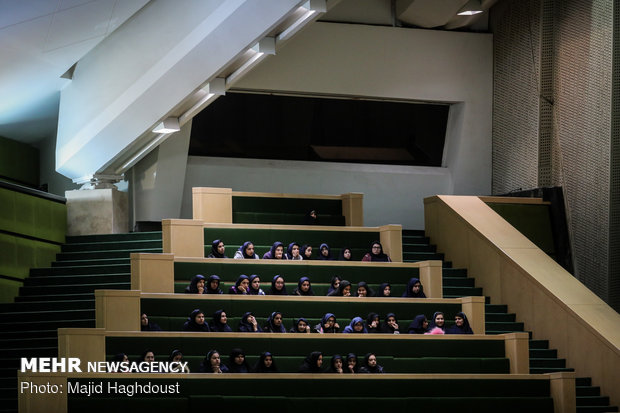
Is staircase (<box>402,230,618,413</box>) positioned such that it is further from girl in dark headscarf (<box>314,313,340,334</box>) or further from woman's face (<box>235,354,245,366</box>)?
woman's face (<box>235,354,245,366</box>)

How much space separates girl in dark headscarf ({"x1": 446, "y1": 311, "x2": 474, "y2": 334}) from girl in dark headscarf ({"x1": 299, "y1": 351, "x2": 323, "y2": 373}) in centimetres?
171

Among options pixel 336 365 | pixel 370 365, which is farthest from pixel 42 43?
pixel 370 365

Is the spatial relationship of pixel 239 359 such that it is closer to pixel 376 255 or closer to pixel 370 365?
pixel 370 365

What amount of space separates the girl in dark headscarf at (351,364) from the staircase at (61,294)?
252 centimetres

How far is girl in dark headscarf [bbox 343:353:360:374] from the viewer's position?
9.10 m

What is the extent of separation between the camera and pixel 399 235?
12.1 metres

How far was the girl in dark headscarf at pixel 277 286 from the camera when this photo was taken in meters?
10.4

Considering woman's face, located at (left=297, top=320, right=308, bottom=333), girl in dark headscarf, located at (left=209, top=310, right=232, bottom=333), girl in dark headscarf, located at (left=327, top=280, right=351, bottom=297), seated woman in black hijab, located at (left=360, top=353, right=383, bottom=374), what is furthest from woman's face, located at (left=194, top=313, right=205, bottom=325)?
girl in dark headscarf, located at (left=327, top=280, right=351, bottom=297)

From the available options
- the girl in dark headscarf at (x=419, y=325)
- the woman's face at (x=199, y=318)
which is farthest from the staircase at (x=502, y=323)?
the woman's face at (x=199, y=318)

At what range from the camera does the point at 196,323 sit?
9414 mm

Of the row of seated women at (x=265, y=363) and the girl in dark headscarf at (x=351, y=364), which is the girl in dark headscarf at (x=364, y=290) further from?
the girl in dark headscarf at (x=351, y=364)

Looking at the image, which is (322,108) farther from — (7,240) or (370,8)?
(7,240)

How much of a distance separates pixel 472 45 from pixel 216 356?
26.3ft

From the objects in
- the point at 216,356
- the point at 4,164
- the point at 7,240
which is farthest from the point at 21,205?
the point at 216,356
